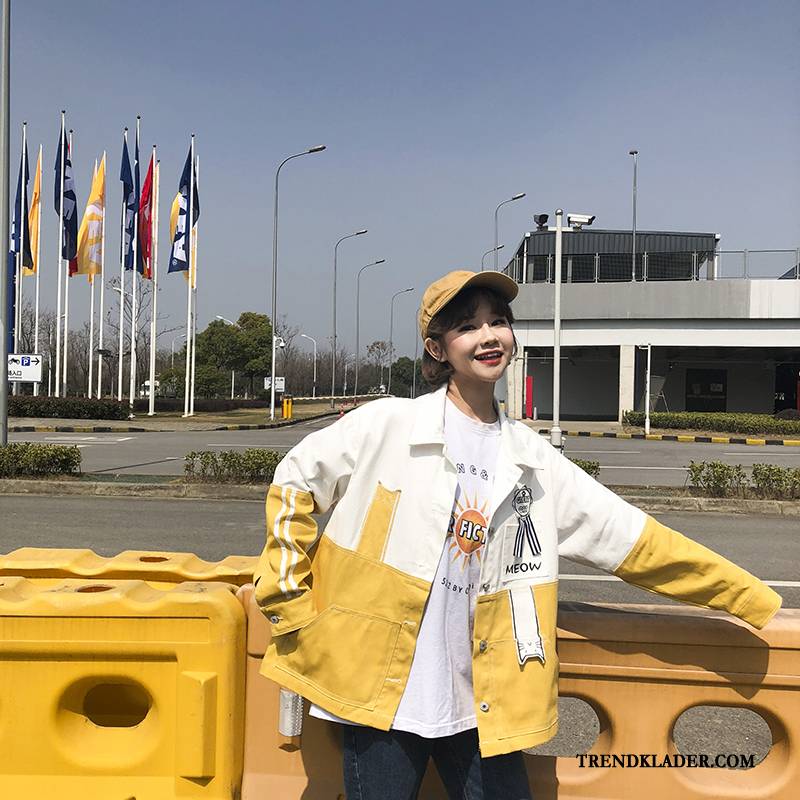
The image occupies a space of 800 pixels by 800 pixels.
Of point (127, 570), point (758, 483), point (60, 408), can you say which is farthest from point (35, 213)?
point (127, 570)

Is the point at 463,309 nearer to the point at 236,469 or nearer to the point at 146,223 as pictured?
the point at 236,469

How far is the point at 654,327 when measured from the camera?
102 ft

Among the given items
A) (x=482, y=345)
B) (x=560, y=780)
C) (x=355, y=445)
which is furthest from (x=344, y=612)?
(x=560, y=780)

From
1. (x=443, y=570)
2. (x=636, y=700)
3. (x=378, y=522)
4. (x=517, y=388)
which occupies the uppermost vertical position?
(x=517, y=388)

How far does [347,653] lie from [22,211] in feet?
115

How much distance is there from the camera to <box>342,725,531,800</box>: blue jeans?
69.7 inches

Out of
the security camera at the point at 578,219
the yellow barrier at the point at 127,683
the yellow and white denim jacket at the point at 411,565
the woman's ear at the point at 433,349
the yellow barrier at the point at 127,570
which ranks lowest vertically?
the yellow barrier at the point at 127,683

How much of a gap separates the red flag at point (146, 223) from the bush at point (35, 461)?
831 inches

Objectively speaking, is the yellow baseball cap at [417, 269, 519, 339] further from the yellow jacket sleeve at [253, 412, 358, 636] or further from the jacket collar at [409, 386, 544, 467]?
the yellow jacket sleeve at [253, 412, 358, 636]

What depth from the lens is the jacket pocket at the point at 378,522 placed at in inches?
72.3

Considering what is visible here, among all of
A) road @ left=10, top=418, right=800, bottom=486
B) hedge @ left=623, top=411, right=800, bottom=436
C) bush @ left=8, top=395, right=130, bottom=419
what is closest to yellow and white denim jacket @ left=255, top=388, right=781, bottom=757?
road @ left=10, top=418, right=800, bottom=486

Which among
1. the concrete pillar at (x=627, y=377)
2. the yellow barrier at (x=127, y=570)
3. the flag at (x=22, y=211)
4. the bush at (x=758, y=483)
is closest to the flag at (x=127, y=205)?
the flag at (x=22, y=211)

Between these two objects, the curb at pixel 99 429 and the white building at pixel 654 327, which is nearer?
the curb at pixel 99 429

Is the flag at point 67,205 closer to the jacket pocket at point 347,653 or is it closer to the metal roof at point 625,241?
the metal roof at point 625,241
